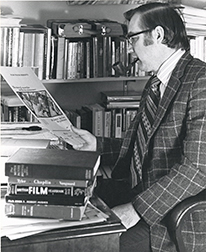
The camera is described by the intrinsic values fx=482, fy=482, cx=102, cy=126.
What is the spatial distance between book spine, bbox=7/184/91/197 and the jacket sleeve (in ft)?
1.42

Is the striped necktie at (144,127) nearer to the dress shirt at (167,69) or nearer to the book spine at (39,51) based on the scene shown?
the dress shirt at (167,69)

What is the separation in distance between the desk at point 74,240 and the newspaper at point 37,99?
2.00 ft

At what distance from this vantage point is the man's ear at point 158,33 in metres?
1.92

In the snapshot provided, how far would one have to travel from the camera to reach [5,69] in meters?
1.68

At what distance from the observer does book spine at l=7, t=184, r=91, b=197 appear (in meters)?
1.24

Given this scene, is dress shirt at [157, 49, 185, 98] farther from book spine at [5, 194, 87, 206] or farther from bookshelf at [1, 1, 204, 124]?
book spine at [5, 194, 87, 206]

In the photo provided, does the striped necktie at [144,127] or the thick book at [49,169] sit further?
the striped necktie at [144,127]

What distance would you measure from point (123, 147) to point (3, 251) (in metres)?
0.95

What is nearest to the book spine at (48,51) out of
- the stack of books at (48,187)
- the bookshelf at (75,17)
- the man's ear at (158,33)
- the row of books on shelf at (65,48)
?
the row of books on shelf at (65,48)

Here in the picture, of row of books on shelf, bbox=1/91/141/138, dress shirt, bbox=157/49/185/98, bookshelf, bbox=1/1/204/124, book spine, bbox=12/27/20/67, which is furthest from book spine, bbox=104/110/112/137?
dress shirt, bbox=157/49/185/98

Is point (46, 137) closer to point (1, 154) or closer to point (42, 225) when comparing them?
point (1, 154)

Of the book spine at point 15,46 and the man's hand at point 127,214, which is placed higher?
the book spine at point 15,46

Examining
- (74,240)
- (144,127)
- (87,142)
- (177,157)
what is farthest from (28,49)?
(74,240)

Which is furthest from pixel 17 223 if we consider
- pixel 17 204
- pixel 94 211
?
pixel 94 211
